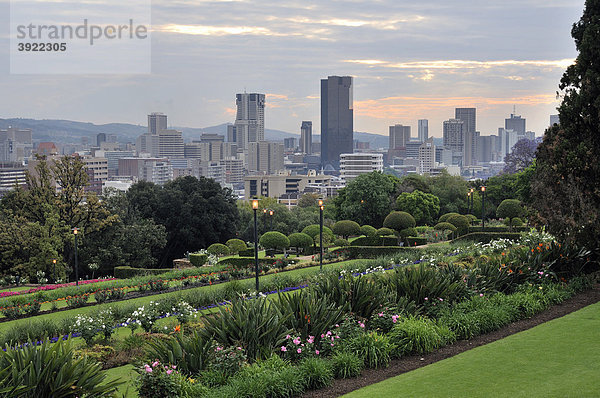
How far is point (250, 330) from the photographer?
353 inches

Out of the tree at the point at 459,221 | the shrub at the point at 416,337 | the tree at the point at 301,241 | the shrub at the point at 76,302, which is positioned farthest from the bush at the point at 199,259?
the shrub at the point at 416,337

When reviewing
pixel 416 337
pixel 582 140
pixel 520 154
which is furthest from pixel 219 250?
pixel 520 154

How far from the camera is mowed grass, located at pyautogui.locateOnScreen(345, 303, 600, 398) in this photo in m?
7.42

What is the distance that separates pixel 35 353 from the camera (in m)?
7.00

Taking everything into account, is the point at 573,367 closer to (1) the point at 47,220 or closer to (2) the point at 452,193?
(1) the point at 47,220

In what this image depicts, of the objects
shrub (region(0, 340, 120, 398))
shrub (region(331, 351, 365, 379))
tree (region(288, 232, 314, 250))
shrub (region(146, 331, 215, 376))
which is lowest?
tree (region(288, 232, 314, 250))

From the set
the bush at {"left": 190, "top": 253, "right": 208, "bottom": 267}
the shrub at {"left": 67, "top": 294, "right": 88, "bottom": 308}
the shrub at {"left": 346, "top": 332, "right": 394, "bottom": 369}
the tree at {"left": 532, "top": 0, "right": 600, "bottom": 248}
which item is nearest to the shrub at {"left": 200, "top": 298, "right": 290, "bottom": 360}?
the shrub at {"left": 346, "top": 332, "right": 394, "bottom": 369}

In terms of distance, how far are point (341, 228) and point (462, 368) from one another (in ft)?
101

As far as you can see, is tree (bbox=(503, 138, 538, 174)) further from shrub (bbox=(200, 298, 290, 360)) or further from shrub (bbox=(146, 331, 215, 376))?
shrub (bbox=(146, 331, 215, 376))

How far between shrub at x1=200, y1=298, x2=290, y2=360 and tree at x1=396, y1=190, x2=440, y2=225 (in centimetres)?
3822

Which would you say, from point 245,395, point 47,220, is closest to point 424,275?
point 245,395

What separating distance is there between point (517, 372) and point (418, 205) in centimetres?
3922

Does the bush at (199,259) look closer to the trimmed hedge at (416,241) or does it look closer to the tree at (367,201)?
the trimmed hedge at (416,241)

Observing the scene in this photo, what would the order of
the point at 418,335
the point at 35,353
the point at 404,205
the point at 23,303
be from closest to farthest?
the point at 35,353 → the point at 418,335 → the point at 23,303 → the point at 404,205
